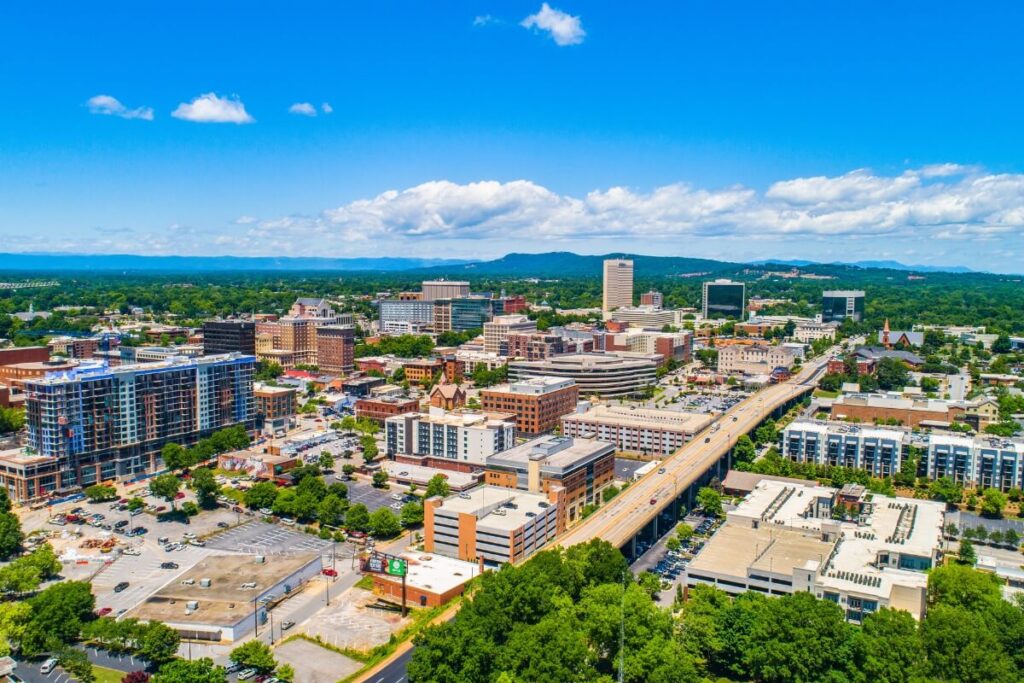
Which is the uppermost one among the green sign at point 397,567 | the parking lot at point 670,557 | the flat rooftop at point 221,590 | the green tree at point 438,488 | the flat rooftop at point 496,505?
the flat rooftop at point 496,505

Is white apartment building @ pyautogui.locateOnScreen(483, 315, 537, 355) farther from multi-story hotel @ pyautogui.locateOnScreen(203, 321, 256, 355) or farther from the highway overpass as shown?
the highway overpass

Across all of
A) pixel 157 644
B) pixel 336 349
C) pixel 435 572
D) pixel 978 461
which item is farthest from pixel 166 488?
pixel 978 461

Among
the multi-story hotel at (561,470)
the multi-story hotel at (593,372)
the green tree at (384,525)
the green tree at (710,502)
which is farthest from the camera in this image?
the multi-story hotel at (593,372)

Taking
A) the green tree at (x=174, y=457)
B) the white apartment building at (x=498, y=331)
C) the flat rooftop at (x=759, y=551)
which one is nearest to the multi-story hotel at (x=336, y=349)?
the white apartment building at (x=498, y=331)

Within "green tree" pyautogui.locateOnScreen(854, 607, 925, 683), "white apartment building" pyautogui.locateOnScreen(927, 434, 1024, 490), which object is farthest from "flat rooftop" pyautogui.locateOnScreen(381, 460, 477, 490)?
"white apartment building" pyautogui.locateOnScreen(927, 434, 1024, 490)

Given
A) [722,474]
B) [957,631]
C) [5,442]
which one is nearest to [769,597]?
[957,631]

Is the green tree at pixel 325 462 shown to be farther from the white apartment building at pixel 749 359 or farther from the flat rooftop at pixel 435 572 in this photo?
the white apartment building at pixel 749 359

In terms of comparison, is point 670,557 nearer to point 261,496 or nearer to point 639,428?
point 639,428
